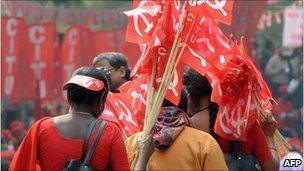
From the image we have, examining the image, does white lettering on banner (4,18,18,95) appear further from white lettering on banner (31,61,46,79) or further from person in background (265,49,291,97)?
person in background (265,49,291,97)

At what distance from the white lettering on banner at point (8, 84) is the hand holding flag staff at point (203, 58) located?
10115mm

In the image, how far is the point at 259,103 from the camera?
193 inches

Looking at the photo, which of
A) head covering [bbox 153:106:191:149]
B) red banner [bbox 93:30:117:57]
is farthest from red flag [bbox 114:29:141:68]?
head covering [bbox 153:106:191:149]

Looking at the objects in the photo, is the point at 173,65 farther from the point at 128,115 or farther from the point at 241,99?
the point at 128,115

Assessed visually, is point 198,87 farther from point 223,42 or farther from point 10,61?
point 10,61

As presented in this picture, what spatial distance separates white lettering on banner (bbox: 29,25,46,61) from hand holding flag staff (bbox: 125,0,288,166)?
10519mm

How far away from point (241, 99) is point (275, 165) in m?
0.38

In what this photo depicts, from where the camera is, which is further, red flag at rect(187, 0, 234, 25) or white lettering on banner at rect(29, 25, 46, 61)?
white lettering on banner at rect(29, 25, 46, 61)

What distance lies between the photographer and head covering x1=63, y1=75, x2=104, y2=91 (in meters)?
4.40

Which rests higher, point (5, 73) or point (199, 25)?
point (199, 25)

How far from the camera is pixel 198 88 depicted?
4789 millimetres

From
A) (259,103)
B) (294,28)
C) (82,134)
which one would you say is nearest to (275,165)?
(259,103)

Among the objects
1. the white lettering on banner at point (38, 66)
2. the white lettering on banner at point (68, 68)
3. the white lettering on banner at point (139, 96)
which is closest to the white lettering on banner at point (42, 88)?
the white lettering on banner at point (38, 66)

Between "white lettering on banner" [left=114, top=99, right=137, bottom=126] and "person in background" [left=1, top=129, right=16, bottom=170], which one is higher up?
"white lettering on banner" [left=114, top=99, right=137, bottom=126]
